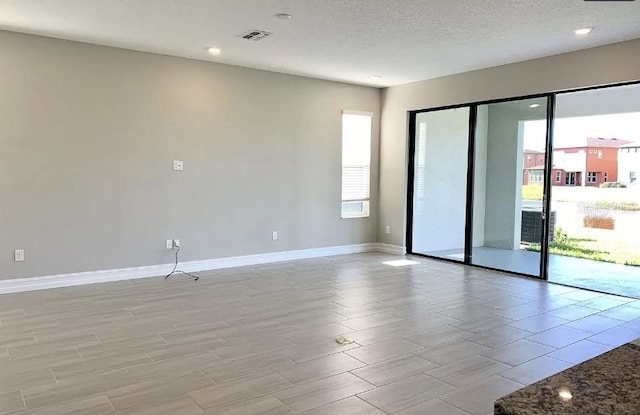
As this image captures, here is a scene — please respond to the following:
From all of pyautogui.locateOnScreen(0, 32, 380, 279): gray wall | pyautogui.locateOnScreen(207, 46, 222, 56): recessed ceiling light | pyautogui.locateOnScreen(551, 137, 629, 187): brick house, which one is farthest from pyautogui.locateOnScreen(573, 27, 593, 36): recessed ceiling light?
pyautogui.locateOnScreen(207, 46, 222, 56): recessed ceiling light

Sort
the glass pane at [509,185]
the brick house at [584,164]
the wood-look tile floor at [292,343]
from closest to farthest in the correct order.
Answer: the wood-look tile floor at [292,343]
the brick house at [584,164]
the glass pane at [509,185]

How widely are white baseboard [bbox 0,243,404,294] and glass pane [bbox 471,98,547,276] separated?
1.53 meters

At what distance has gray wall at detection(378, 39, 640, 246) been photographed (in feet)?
17.1

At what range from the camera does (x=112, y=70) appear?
5.59m

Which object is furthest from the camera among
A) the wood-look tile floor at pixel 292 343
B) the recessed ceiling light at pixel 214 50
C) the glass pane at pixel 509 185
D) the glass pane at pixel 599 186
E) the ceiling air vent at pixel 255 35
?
the glass pane at pixel 509 185

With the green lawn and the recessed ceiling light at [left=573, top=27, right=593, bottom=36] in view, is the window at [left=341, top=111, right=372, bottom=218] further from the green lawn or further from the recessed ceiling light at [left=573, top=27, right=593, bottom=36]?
the recessed ceiling light at [left=573, top=27, right=593, bottom=36]

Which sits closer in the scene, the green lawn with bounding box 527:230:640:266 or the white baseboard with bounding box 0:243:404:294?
the white baseboard with bounding box 0:243:404:294

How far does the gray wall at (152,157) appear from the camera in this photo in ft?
16.9

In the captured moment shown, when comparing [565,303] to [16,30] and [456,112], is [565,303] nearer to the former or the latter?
[456,112]

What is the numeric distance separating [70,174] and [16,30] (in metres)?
1.52

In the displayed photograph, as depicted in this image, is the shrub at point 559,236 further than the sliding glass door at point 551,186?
Yes

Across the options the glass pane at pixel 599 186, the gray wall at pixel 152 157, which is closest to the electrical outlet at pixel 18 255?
the gray wall at pixel 152 157

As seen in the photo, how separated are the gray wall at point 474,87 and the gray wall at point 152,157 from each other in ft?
2.64

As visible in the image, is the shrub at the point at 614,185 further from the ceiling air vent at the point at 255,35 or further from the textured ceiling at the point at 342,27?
the ceiling air vent at the point at 255,35
